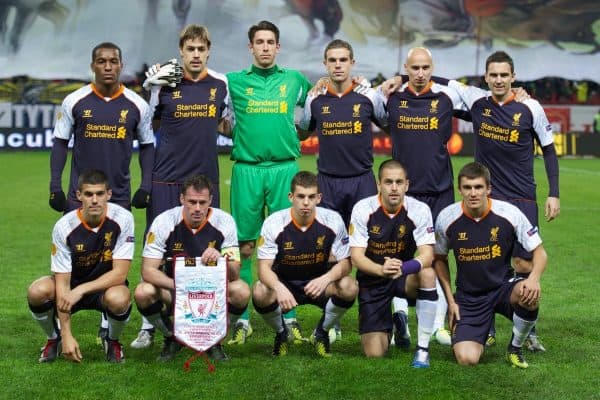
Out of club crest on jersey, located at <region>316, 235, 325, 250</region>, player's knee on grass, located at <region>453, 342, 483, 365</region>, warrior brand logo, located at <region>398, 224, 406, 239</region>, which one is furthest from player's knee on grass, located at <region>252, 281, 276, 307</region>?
player's knee on grass, located at <region>453, 342, 483, 365</region>

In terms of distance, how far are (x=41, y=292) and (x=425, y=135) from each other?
2.82 m

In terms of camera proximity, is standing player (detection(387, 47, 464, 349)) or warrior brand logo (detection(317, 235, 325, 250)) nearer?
warrior brand logo (detection(317, 235, 325, 250))

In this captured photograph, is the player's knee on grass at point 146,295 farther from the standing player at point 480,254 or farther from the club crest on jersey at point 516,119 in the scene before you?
the club crest on jersey at point 516,119

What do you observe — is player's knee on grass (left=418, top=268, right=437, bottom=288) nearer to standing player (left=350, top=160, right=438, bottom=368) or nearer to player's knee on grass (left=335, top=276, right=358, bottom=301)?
standing player (left=350, top=160, right=438, bottom=368)

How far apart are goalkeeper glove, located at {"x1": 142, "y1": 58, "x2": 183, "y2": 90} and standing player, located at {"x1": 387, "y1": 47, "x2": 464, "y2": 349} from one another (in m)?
1.52

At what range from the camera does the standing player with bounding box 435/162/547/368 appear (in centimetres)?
656

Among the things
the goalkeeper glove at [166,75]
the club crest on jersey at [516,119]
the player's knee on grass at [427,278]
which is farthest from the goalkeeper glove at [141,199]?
the club crest on jersey at [516,119]

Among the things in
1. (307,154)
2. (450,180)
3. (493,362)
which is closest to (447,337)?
(493,362)

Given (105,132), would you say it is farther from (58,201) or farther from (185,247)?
(185,247)

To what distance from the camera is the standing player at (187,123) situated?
732 centimetres

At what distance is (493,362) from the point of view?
6527mm

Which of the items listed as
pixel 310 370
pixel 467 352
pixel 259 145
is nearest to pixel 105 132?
pixel 259 145

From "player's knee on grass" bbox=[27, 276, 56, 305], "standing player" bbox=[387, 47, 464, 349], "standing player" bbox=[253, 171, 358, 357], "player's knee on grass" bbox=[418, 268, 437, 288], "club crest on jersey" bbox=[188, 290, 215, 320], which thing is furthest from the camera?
"standing player" bbox=[387, 47, 464, 349]

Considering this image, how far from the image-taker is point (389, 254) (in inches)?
271
